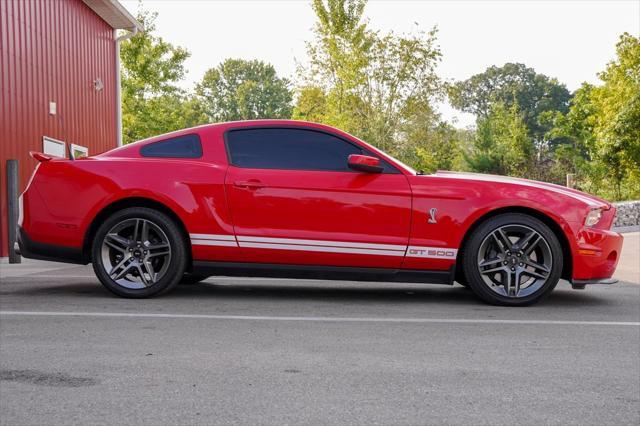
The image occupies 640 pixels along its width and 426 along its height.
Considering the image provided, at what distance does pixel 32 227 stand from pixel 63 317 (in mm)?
1335

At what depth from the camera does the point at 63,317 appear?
545 centimetres

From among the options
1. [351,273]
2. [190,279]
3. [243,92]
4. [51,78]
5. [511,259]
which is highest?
[243,92]

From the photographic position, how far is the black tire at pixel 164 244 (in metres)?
6.19

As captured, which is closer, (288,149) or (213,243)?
(213,243)

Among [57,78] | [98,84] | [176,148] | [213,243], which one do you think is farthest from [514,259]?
[98,84]

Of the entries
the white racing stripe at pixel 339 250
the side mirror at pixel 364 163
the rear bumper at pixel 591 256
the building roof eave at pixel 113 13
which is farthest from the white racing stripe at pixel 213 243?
the building roof eave at pixel 113 13

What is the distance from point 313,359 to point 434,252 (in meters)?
2.15

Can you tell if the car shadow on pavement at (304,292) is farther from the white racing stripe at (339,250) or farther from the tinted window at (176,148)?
the tinted window at (176,148)

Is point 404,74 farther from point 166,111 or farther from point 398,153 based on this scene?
point 166,111

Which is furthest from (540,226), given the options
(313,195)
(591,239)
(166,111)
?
(166,111)

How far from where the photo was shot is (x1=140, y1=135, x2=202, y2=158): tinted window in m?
6.42

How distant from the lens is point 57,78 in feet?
50.0

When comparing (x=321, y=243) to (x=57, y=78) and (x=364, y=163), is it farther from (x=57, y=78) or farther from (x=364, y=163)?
(x=57, y=78)

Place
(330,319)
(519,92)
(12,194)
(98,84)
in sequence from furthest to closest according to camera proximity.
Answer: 1. (519,92)
2. (98,84)
3. (12,194)
4. (330,319)
